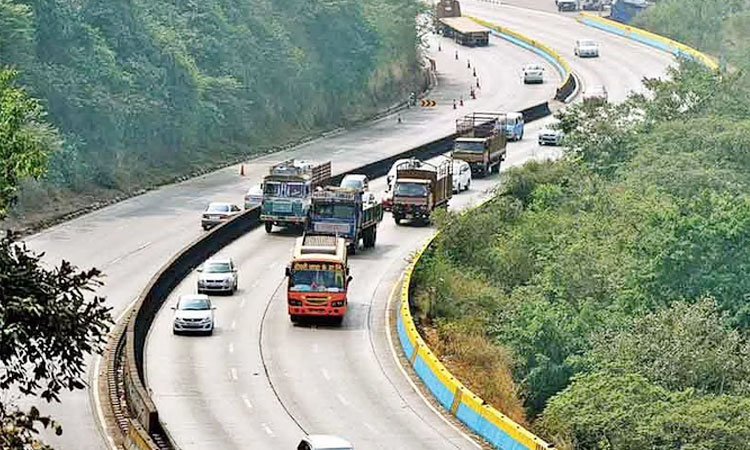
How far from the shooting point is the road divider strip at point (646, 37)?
401ft

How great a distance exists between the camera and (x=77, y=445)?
40312mm

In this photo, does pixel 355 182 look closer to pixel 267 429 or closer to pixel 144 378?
pixel 144 378

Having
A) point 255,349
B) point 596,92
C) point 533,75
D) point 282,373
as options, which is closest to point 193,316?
point 255,349

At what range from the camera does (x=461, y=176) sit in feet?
258

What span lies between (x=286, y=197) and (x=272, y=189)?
634 millimetres

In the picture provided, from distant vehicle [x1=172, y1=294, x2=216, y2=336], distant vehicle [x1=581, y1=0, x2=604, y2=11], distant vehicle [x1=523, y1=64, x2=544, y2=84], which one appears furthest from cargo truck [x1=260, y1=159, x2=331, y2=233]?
distant vehicle [x1=581, y1=0, x2=604, y2=11]

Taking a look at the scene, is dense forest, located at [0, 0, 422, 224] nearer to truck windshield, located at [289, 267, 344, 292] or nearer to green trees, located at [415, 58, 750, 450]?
green trees, located at [415, 58, 750, 450]

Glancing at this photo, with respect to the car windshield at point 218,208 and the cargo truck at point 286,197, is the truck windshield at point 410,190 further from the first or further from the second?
the car windshield at point 218,208

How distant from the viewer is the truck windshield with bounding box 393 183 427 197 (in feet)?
228

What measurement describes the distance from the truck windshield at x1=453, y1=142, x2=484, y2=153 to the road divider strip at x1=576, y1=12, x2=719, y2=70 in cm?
3756

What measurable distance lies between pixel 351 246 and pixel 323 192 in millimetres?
2817

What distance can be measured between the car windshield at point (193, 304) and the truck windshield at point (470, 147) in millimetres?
32397

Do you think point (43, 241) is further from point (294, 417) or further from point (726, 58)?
point (726, 58)

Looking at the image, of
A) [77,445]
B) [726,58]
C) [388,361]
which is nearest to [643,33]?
[726,58]
